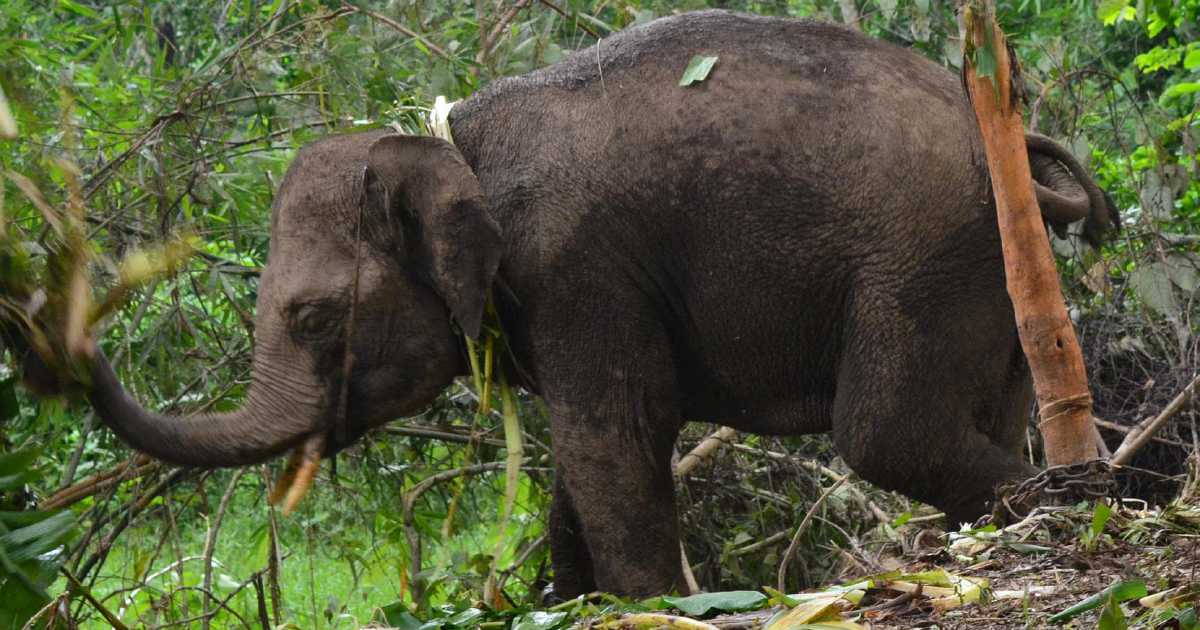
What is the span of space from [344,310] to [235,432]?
493mm

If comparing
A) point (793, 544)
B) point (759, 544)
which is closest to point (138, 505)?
point (759, 544)

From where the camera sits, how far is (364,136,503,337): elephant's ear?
14.0 ft

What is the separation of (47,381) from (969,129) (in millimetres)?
2531

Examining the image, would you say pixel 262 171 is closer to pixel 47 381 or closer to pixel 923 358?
pixel 47 381

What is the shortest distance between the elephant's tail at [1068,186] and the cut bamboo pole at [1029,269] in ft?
2.67

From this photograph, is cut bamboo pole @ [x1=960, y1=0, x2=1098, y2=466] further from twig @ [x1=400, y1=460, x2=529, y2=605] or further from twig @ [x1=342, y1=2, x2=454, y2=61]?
twig @ [x1=400, y1=460, x2=529, y2=605]

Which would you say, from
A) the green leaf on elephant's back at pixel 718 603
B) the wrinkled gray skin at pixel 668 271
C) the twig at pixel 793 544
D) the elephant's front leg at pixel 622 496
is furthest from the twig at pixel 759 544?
the green leaf on elephant's back at pixel 718 603

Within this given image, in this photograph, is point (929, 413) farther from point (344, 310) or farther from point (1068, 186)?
point (344, 310)

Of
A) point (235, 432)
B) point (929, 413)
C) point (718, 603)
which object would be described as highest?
point (235, 432)

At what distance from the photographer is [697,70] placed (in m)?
Result: 4.39

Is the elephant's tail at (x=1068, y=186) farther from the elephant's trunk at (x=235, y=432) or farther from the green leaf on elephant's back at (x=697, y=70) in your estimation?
the elephant's trunk at (x=235, y=432)

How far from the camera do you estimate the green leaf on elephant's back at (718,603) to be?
2.86 metres

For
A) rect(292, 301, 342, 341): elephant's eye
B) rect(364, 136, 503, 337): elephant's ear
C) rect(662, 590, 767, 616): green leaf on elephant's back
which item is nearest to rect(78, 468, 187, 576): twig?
rect(292, 301, 342, 341): elephant's eye

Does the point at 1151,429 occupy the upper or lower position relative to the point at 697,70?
lower
